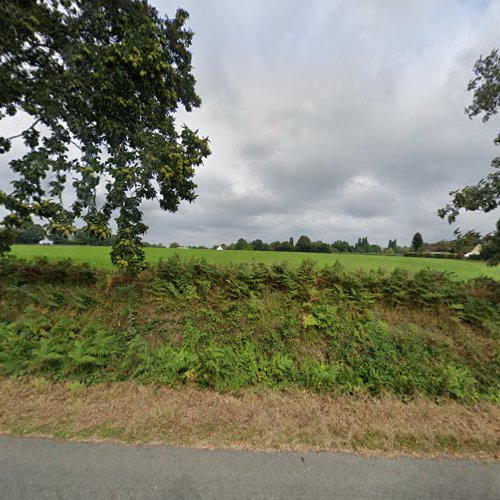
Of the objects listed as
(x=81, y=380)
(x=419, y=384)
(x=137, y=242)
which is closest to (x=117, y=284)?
(x=137, y=242)

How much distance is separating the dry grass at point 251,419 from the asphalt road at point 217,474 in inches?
6.1

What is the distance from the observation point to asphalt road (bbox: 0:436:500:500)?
2.30 metres

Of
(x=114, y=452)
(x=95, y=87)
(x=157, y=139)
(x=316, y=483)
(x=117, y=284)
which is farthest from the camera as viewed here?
(x=117, y=284)

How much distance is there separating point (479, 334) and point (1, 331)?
411 inches

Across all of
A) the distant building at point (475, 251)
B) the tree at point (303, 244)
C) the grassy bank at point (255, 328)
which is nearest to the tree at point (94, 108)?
the grassy bank at point (255, 328)

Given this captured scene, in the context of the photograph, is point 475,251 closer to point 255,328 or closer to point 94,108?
point 255,328

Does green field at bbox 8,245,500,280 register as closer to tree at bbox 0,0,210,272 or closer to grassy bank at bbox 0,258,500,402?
grassy bank at bbox 0,258,500,402

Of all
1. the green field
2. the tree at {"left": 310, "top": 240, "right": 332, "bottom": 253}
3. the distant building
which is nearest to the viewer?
the distant building

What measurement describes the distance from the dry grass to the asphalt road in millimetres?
156

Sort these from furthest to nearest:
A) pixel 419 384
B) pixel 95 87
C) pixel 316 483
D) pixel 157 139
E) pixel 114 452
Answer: pixel 157 139, pixel 95 87, pixel 419 384, pixel 114 452, pixel 316 483

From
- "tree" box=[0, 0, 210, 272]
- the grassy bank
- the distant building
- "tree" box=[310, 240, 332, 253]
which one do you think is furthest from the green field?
"tree" box=[310, 240, 332, 253]

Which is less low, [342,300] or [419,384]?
[342,300]

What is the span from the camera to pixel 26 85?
4.93 m

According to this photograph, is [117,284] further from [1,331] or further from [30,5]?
[30,5]
